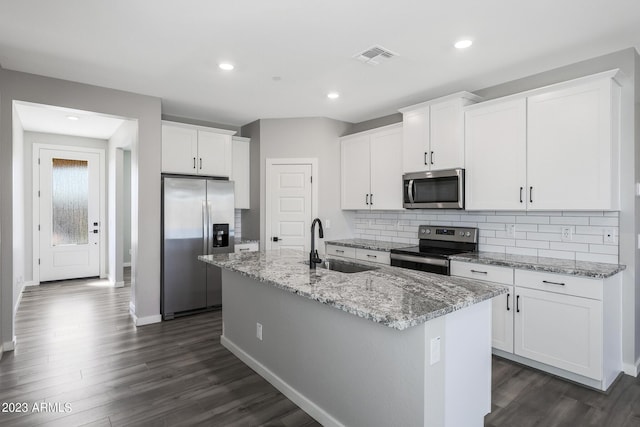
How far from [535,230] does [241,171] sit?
377 centimetres

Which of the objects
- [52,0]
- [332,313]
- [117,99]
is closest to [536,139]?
[332,313]

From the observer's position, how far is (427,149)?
3.93 metres

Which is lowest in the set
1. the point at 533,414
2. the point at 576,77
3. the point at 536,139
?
the point at 533,414

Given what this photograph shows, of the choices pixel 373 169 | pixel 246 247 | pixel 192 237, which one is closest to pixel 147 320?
pixel 192 237

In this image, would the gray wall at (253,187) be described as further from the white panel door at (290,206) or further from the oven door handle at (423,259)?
the oven door handle at (423,259)

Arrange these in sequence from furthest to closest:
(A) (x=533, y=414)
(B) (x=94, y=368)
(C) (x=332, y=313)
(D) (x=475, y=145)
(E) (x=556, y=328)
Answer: (D) (x=475, y=145), (B) (x=94, y=368), (E) (x=556, y=328), (A) (x=533, y=414), (C) (x=332, y=313)

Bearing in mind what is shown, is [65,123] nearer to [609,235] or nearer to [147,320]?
[147,320]

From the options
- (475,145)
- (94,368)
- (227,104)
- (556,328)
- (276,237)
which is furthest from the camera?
(276,237)

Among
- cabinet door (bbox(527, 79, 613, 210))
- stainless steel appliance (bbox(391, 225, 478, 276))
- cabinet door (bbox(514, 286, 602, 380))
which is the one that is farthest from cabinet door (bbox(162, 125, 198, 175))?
cabinet door (bbox(514, 286, 602, 380))

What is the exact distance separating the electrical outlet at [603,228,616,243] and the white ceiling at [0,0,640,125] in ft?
4.74

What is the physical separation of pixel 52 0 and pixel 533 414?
159 inches

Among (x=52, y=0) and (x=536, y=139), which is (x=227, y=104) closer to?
(x=52, y=0)

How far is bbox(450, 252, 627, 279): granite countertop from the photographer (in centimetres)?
265

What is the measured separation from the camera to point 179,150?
4523mm
